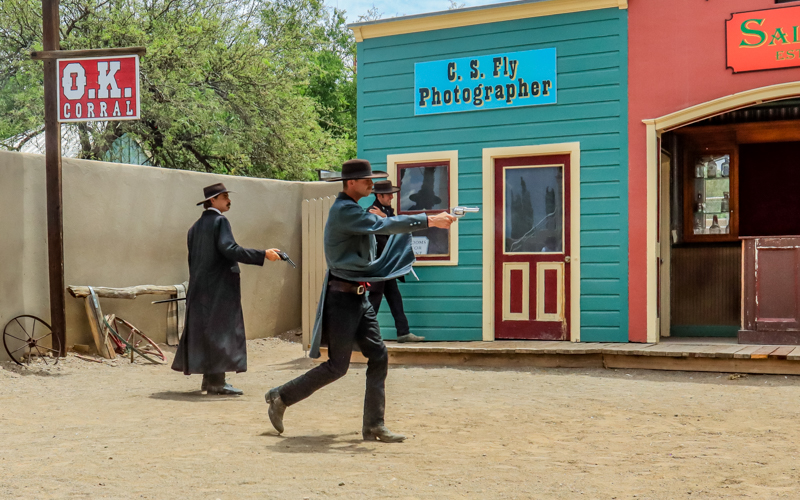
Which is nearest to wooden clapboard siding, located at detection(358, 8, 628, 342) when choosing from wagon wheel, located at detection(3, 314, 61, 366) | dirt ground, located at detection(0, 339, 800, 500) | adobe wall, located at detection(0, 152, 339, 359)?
dirt ground, located at detection(0, 339, 800, 500)

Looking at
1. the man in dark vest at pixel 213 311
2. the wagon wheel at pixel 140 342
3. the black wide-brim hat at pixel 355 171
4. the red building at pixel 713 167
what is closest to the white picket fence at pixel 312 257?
the wagon wheel at pixel 140 342

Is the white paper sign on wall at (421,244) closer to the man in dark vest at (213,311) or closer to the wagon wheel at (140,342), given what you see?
the man in dark vest at (213,311)

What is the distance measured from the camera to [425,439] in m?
5.34

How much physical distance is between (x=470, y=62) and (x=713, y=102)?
2704mm

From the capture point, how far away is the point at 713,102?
8.50 metres

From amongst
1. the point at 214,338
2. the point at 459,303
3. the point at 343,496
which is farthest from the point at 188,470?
the point at 459,303

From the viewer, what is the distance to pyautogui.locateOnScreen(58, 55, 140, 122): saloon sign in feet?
30.2

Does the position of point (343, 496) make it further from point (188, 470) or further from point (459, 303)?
point (459, 303)

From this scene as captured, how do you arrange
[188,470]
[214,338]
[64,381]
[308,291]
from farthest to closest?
[308,291] < [64,381] < [214,338] < [188,470]

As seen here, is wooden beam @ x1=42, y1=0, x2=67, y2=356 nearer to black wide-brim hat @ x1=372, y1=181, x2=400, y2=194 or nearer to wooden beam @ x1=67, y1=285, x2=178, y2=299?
wooden beam @ x1=67, y1=285, x2=178, y2=299

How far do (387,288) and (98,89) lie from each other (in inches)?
150

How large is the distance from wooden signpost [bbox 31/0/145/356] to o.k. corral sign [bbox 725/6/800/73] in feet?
20.2

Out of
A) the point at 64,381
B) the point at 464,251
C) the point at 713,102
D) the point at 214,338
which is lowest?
the point at 64,381

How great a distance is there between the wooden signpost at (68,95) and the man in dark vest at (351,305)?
4.60 metres
